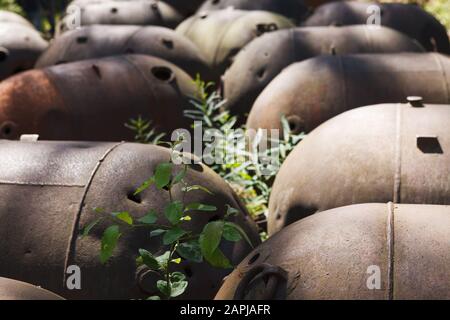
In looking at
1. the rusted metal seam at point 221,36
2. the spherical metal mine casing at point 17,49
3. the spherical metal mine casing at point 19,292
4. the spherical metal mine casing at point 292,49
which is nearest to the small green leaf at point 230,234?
the spherical metal mine casing at point 19,292

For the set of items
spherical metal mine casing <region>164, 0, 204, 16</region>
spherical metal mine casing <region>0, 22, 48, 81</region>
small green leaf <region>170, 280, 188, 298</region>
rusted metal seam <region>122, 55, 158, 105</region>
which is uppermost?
small green leaf <region>170, 280, 188, 298</region>

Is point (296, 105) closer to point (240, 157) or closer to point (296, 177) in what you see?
point (240, 157)

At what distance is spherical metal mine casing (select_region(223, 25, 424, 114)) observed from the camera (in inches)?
296

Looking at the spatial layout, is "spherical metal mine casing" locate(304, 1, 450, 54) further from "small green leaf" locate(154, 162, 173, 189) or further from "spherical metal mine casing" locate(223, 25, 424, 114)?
"small green leaf" locate(154, 162, 173, 189)

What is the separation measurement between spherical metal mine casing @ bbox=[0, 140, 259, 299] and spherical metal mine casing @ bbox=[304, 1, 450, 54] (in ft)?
21.4

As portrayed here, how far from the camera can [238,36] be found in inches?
384

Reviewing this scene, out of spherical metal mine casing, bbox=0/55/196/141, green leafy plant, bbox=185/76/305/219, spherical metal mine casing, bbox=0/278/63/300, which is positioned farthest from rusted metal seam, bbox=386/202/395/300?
spherical metal mine casing, bbox=0/55/196/141

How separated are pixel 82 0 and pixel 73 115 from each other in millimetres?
8334

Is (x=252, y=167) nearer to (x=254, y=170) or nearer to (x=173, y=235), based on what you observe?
(x=254, y=170)

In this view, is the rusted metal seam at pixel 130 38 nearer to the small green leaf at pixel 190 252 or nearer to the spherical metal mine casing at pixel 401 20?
the spherical metal mine casing at pixel 401 20

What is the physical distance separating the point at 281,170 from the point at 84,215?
1447 mm

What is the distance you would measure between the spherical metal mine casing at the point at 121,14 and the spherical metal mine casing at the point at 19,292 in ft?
30.4

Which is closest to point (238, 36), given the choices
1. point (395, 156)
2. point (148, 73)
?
point (148, 73)

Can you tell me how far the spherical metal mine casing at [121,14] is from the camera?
38.4 feet
